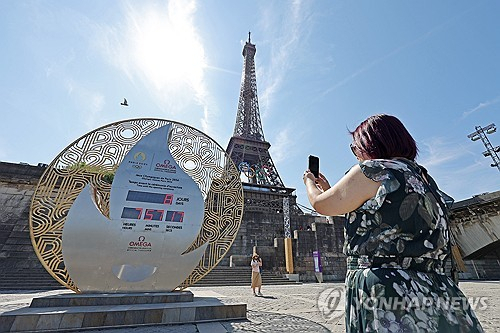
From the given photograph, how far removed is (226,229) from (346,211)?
200 inches

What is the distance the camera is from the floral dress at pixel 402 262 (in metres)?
0.86

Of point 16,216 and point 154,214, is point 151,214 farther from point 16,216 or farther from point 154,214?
point 16,216

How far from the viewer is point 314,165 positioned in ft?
4.81

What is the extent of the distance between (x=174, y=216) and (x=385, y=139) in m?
4.64

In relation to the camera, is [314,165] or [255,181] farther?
[255,181]

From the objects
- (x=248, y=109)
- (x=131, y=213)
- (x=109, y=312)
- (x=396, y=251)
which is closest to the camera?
(x=396, y=251)

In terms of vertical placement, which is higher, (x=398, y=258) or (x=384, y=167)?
(x=384, y=167)

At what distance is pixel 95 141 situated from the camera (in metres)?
5.56

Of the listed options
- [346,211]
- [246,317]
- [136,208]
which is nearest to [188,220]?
[136,208]

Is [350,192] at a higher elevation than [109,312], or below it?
higher

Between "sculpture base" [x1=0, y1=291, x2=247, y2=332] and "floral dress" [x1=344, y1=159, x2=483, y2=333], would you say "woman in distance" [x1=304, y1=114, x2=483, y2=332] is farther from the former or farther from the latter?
"sculpture base" [x1=0, y1=291, x2=247, y2=332]

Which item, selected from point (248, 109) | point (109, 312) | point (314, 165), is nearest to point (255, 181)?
point (248, 109)

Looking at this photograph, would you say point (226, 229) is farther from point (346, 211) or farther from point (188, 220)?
point (346, 211)

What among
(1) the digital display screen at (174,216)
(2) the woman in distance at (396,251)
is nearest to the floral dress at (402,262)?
(2) the woman in distance at (396,251)
